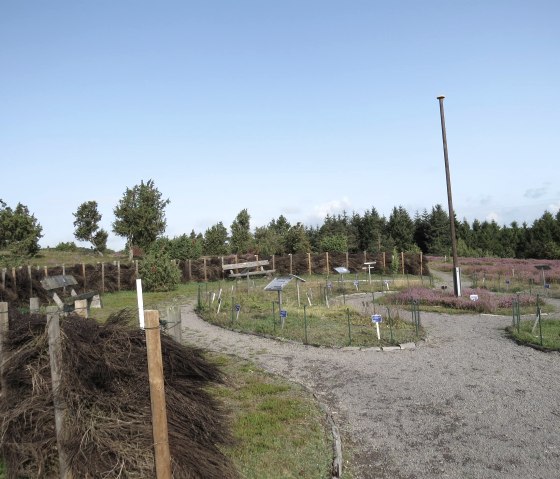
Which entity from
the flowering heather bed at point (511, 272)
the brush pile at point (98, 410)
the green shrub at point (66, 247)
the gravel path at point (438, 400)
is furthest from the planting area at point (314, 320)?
the green shrub at point (66, 247)

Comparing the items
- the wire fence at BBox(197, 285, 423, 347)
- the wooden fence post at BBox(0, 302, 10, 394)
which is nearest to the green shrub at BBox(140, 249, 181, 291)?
the wire fence at BBox(197, 285, 423, 347)

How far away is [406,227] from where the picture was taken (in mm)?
62344

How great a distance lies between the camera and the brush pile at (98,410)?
4.34 meters

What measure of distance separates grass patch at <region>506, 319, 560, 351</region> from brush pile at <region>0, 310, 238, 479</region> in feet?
30.6

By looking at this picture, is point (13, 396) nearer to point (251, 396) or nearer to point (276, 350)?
point (251, 396)

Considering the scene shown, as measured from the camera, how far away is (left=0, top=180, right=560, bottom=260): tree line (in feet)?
125

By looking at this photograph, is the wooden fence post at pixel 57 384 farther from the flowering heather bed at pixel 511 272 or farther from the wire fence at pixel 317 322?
the flowering heather bed at pixel 511 272

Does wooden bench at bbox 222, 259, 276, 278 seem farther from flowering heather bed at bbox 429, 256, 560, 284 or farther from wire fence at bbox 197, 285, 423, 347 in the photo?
flowering heather bed at bbox 429, 256, 560, 284

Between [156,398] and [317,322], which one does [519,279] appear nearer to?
[317,322]

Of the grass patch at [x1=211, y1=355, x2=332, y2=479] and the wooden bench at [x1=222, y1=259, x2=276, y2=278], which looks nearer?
the grass patch at [x1=211, y1=355, x2=332, y2=479]

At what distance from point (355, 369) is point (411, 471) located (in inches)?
179

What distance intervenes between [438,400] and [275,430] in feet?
9.82

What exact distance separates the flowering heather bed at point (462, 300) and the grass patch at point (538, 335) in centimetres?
219

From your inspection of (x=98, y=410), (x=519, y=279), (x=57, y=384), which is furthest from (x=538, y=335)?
(x=519, y=279)
